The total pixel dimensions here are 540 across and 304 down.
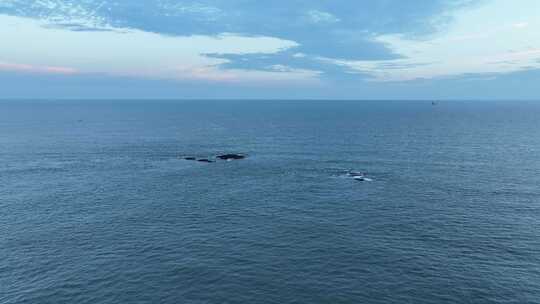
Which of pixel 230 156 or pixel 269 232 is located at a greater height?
pixel 230 156

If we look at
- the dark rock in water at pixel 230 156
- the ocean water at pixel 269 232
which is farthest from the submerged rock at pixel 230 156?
the ocean water at pixel 269 232

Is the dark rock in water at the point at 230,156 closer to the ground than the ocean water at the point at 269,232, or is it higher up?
higher up

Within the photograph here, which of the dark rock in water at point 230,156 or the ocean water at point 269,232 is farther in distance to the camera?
the dark rock in water at point 230,156

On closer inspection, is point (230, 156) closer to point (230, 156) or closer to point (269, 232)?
point (230, 156)

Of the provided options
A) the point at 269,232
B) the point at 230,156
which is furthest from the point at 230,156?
the point at 269,232

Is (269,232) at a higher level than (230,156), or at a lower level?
lower

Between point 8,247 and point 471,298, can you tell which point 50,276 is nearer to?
point 8,247

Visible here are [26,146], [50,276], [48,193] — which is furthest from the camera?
[26,146]

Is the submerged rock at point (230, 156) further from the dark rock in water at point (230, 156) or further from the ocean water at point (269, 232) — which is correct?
the ocean water at point (269, 232)

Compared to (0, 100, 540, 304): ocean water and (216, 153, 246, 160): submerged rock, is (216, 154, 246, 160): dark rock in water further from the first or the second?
(0, 100, 540, 304): ocean water

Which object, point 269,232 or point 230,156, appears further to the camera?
point 230,156

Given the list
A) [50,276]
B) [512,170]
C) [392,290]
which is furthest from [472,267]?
[512,170]
